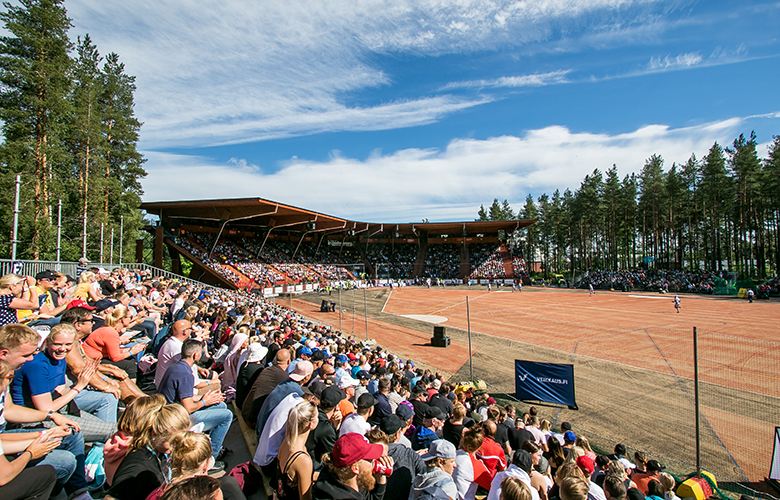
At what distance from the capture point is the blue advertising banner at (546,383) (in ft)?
33.3

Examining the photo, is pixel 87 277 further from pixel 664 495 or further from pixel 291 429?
pixel 664 495

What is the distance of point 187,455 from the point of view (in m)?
2.20

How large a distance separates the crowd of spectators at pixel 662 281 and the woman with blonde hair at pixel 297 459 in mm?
44266

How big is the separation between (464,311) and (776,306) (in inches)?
938

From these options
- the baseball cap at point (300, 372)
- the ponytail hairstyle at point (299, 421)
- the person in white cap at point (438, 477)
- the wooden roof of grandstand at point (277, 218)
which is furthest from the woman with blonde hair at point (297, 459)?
the wooden roof of grandstand at point (277, 218)

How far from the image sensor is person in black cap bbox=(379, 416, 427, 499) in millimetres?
3326

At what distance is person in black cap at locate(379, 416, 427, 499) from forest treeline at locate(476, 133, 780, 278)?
5344cm

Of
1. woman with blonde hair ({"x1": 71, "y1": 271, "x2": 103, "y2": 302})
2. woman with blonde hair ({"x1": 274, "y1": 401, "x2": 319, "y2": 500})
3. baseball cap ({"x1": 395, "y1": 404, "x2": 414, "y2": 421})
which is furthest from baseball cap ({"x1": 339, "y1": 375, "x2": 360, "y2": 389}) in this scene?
woman with blonde hair ({"x1": 71, "y1": 271, "x2": 103, "y2": 302})

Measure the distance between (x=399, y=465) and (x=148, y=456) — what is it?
2.21 meters

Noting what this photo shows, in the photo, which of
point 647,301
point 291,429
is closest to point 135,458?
point 291,429

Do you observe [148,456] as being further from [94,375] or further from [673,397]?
[673,397]

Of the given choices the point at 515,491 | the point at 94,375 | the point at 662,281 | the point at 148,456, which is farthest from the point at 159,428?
the point at 662,281

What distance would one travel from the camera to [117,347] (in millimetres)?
5195

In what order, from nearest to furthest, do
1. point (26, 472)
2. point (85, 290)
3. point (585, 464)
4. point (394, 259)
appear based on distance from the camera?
point (26, 472) < point (585, 464) < point (85, 290) < point (394, 259)
